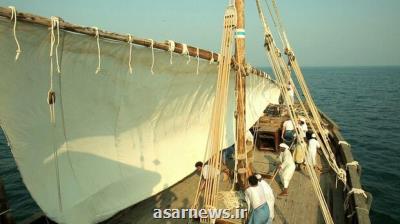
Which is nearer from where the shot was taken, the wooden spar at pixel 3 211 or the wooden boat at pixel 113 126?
the wooden boat at pixel 113 126

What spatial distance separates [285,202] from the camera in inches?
280

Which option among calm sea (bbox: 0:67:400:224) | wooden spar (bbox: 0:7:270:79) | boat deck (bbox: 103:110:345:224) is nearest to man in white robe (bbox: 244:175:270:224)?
boat deck (bbox: 103:110:345:224)

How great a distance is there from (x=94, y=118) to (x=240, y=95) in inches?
134

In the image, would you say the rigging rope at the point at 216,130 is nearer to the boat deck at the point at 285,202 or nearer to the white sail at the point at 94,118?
the white sail at the point at 94,118

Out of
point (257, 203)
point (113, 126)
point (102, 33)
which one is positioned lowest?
point (257, 203)

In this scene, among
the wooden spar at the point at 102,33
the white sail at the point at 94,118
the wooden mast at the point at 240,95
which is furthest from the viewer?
the wooden mast at the point at 240,95

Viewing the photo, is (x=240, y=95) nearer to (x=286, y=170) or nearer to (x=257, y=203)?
(x=257, y=203)

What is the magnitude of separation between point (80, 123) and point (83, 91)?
547 millimetres

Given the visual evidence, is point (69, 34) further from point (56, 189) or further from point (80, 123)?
point (56, 189)

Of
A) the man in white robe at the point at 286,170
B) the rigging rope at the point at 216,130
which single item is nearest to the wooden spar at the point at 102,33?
the rigging rope at the point at 216,130

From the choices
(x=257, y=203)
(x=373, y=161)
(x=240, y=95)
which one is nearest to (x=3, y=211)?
(x=257, y=203)

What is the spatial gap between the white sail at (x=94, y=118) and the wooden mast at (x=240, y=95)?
0.64m

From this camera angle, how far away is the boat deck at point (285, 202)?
6.48 meters

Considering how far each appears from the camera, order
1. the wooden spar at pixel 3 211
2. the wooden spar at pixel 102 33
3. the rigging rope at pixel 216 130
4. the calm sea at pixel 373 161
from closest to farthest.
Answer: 1. the wooden spar at pixel 102 33
2. the rigging rope at pixel 216 130
3. the wooden spar at pixel 3 211
4. the calm sea at pixel 373 161
